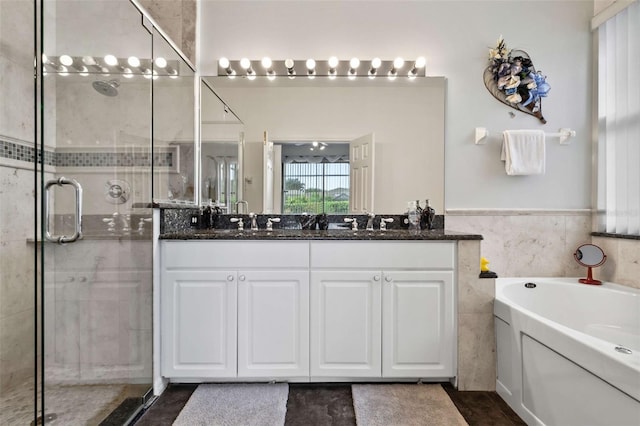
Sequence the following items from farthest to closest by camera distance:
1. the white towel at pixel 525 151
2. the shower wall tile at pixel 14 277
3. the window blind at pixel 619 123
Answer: the white towel at pixel 525 151 → the window blind at pixel 619 123 → the shower wall tile at pixel 14 277

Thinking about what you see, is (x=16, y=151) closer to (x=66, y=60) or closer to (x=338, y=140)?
(x=66, y=60)

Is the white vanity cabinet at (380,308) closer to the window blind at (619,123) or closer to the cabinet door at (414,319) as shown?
the cabinet door at (414,319)

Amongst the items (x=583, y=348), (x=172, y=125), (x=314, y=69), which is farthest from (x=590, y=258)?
(x=172, y=125)

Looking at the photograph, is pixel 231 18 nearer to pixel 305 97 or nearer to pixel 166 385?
pixel 305 97

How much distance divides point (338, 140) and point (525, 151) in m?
1.36

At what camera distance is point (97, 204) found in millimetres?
1566

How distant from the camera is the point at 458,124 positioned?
246 cm

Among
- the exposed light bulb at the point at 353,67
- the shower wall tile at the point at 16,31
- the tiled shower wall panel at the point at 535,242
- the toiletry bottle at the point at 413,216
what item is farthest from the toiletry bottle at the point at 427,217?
the shower wall tile at the point at 16,31

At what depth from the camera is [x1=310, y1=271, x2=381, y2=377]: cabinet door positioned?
189 centimetres

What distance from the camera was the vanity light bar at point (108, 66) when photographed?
4.45ft

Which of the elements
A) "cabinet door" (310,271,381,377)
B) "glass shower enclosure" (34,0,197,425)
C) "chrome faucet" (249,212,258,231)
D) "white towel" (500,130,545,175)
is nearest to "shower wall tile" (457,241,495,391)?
"cabinet door" (310,271,381,377)

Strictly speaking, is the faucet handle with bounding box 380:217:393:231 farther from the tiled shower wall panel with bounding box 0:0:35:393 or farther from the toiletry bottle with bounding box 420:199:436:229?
the tiled shower wall panel with bounding box 0:0:35:393

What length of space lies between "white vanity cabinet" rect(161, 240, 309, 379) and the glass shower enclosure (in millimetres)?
141

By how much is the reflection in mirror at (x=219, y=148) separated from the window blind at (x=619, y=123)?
2665mm
